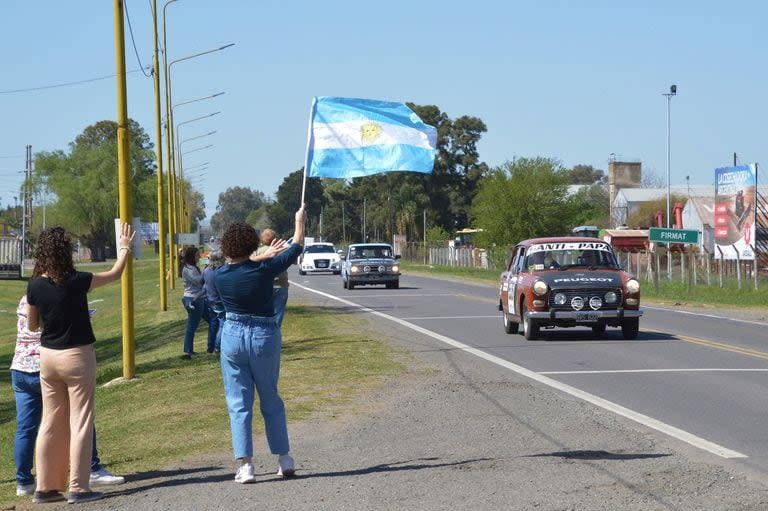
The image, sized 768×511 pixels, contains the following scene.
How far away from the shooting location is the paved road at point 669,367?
11.3 metres

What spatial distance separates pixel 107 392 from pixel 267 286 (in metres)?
9.03

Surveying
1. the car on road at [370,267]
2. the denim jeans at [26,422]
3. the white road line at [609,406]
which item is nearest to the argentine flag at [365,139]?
the white road line at [609,406]

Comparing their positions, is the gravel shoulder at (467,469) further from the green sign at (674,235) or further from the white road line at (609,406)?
the green sign at (674,235)

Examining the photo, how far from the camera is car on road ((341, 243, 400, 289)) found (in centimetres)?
4697

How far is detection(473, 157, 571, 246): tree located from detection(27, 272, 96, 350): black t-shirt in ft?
230

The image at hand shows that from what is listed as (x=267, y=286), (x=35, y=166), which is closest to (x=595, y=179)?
(x=35, y=166)

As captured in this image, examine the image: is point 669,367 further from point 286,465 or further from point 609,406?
point 286,465

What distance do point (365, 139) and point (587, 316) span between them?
9556 millimetres

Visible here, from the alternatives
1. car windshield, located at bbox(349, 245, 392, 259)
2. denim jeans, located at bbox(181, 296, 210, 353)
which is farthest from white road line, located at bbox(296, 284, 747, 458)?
car windshield, located at bbox(349, 245, 392, 259)

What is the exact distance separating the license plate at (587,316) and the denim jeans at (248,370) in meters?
12.6

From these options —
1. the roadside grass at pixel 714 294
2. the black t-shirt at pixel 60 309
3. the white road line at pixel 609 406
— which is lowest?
the roadside grass at pixel 714 294

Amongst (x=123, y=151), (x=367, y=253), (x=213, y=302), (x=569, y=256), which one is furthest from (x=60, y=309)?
(x=367, y=253)

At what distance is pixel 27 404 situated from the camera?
30.6ft

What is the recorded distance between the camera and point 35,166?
138m
